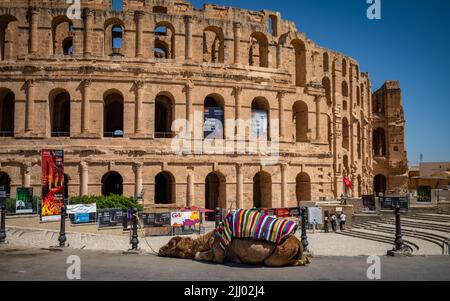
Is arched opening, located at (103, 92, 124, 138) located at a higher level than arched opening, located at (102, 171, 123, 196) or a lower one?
higher

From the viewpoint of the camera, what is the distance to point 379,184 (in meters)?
56.0

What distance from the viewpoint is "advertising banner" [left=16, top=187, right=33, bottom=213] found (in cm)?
2470

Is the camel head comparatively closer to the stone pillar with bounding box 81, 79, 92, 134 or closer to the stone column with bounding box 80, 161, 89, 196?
the stone column with bounding box 80, 161, 89, 196

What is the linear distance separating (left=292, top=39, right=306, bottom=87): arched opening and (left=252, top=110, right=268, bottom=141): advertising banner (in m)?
5.88

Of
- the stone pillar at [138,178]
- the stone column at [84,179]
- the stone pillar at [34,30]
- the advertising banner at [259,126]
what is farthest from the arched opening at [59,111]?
the advertising banner at [259,126]

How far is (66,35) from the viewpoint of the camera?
40.2 metres

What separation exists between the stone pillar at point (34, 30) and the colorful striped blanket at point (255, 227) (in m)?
24.7

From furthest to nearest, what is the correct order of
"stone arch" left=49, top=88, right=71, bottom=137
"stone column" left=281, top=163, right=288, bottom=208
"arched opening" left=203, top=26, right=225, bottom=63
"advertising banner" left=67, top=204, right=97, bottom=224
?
"arched opening" left=203, top=26, right=225, bottom=63 < "stone column" left=281, top=163, right=288, bottom=208 < "stone arch" left=49, top=88, right=71, bottom=137 < "advertising banner" left=67, top=204, right=97, bottom=224

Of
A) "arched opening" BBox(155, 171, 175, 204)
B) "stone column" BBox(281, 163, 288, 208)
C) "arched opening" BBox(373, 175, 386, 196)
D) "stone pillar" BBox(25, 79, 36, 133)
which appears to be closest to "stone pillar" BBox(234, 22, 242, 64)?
"stone column" BBox(281, 163, 288, 208)

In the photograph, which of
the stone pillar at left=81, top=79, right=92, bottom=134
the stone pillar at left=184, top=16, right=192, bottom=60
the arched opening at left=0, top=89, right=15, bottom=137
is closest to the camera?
the stone pillar at left=81, top=79, right=92, bottom=134

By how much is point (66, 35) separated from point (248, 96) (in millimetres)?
18918

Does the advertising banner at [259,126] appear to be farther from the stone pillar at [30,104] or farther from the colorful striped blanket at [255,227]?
the colorful striped blanket at [255,227]

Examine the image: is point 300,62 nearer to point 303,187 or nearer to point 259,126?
point 259,126

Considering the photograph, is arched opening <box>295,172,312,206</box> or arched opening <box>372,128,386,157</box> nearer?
arched opening <box>295,172,312,206</box>
